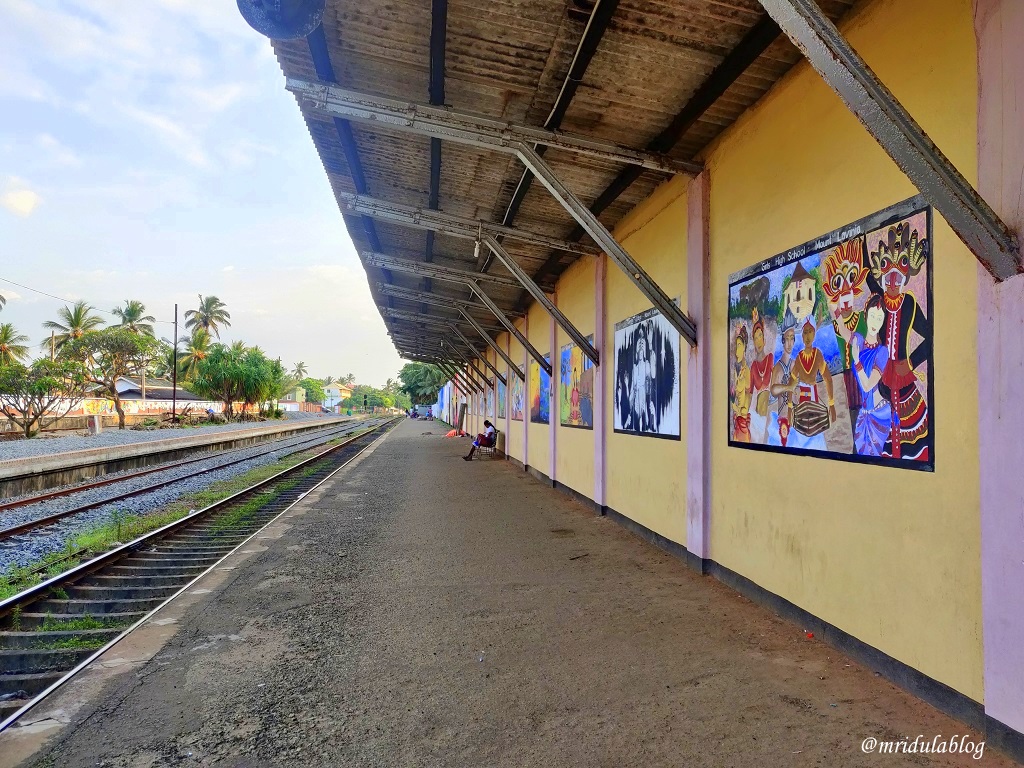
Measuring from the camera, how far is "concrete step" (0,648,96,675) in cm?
423

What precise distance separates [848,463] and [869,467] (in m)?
0.21

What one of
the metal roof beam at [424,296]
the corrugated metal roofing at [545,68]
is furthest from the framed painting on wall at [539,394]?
the corrugated metal roofing at [545,68]

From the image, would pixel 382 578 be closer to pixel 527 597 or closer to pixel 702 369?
pixel 527 597

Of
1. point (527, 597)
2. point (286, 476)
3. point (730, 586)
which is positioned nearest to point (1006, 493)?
point (730, 586)

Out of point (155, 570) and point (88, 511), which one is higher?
point (155, 570)

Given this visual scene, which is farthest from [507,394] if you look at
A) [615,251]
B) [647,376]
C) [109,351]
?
[109,351]

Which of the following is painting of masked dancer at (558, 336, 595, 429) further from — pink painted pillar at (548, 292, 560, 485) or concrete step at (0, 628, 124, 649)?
concrete step at (0, 628, 124, 649)

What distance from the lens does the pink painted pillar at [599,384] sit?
9.84 m

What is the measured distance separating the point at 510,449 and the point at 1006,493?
56.5ft

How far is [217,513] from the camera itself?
10.4m

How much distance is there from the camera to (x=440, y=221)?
33.3 ft

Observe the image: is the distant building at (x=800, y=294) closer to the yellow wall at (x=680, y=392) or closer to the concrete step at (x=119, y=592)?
the yellow wall at (x=680, y=392)

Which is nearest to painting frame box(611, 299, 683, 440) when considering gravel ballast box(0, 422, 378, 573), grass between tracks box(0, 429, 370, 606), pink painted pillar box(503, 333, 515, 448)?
grass between tracks box(0, 429, 370, 606)

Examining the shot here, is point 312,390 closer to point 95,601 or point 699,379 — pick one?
point 95,601
